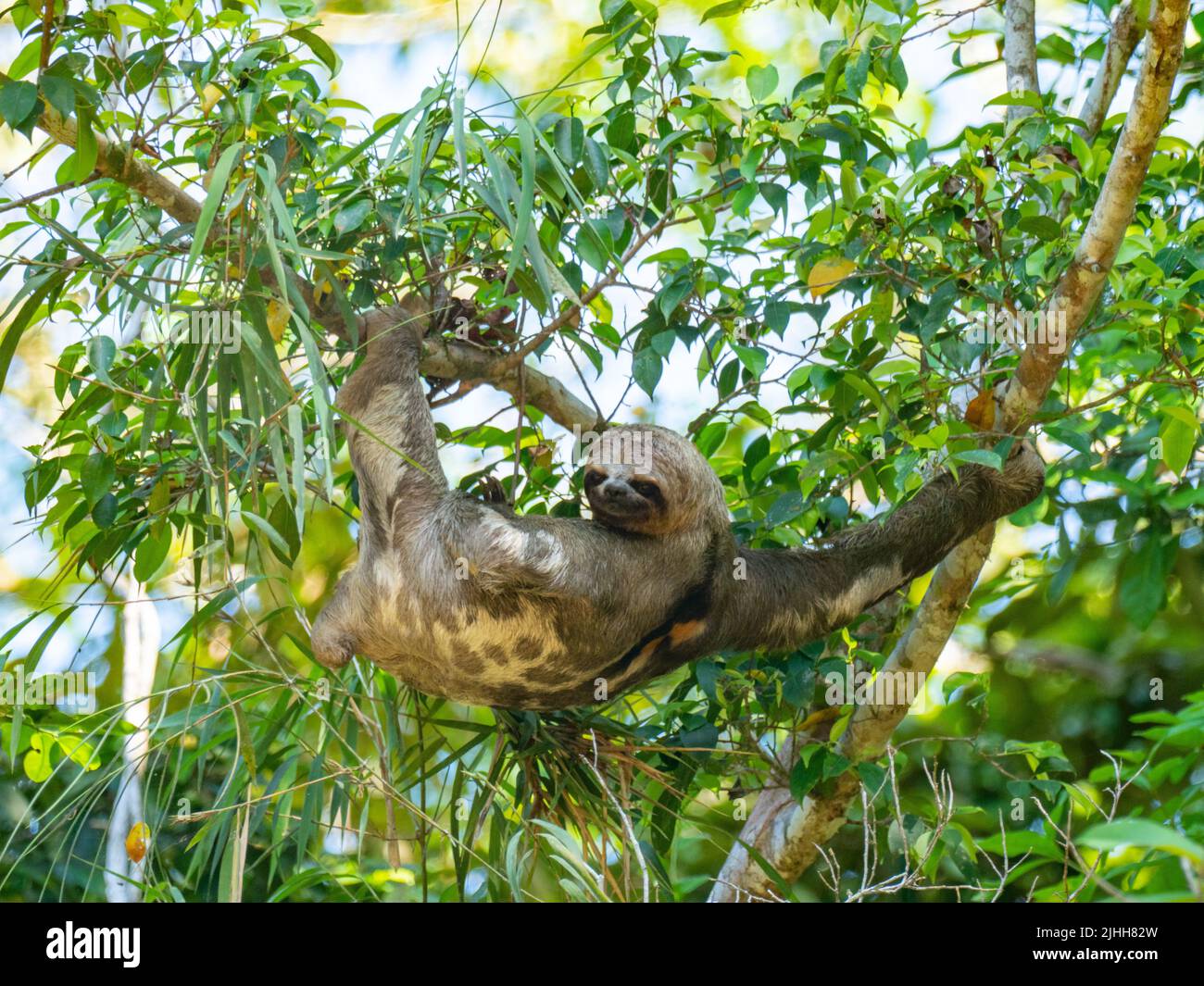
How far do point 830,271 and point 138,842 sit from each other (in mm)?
3846

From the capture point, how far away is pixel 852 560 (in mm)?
5598

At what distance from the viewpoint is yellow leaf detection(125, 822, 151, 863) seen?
4.79 metres

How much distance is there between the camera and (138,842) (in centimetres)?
483

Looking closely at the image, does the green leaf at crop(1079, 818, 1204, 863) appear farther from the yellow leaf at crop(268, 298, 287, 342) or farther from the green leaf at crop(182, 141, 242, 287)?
the yellow leaf at crop(268, 298, 287, 342)

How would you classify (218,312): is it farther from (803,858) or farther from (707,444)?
(803,858)

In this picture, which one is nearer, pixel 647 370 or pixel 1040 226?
pixel 1040 226

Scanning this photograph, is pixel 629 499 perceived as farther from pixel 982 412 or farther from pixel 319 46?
pixel 319 46

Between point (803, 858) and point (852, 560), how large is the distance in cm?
168

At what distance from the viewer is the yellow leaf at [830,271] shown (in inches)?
204
